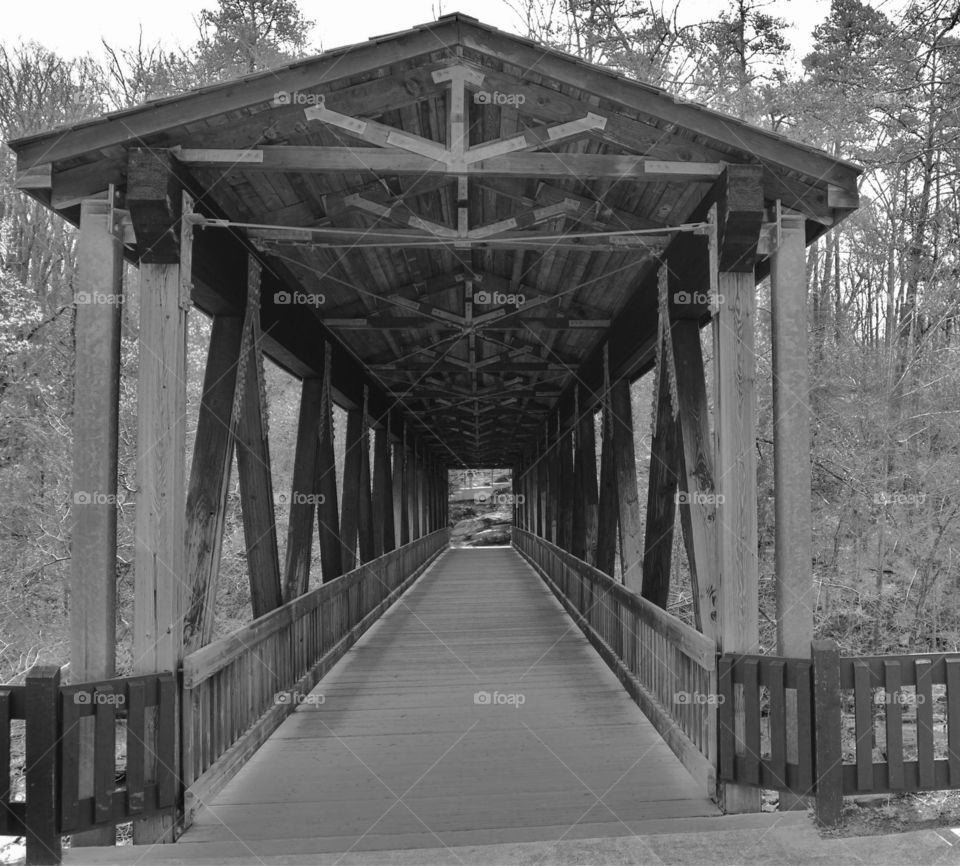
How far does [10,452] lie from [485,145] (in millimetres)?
11442

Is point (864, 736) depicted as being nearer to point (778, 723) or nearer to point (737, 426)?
point (778, 723)

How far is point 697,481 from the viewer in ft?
13.3

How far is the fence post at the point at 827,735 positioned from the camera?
3.23m

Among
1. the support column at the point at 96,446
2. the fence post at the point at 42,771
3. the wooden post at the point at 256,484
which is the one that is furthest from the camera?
the wooden post at the point at 256,484

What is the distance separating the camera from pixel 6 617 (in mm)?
11453

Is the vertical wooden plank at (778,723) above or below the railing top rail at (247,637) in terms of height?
below

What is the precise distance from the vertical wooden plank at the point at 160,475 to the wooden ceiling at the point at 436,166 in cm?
53

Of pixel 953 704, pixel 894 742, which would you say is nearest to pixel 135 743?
pixel 894 742

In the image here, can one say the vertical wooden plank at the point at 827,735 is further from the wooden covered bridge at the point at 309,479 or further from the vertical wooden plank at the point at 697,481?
the vertical wooden plank at the point at 697,481

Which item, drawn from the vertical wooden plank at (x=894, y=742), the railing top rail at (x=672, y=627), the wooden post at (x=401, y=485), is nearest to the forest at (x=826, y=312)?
the wooden post at (x=401, y=485)

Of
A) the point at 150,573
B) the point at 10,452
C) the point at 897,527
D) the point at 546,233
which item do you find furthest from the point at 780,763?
the point at 10,452

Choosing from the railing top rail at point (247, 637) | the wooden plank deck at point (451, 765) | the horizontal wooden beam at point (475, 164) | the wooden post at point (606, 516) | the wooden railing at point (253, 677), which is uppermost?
the horizontal wooden beam at point (475, 164)

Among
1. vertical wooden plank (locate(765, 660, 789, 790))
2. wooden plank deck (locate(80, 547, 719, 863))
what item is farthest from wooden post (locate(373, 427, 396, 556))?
vertical wooden plank (locate(765, 660, 789, 790))

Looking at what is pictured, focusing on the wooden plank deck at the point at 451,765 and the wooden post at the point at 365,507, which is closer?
the wooden plank deck at the point at 451,765
